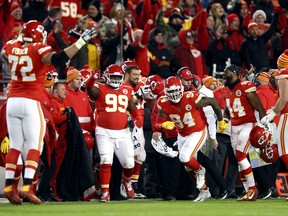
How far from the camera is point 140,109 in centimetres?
1555

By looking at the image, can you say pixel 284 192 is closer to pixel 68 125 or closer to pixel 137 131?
pixel 137 131

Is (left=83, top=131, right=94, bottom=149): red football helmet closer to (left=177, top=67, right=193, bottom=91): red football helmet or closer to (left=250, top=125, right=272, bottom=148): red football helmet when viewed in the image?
(left=177, top=67, right=193, bottom=91): red football helmet

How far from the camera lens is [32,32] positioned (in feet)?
40.5

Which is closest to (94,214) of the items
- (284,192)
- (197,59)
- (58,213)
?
(58,213)

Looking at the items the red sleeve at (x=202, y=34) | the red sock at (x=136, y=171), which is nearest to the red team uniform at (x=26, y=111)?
the red sock at (x=136, y=171)

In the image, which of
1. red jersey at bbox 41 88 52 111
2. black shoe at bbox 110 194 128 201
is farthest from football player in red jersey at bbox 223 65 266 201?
red jersey at bbox 41 88 52 111

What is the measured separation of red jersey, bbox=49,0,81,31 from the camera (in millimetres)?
19141

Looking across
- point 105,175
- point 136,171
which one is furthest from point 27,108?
point 136,171

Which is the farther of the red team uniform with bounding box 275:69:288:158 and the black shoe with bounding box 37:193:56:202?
the black shoe with bounding box 37:193:56:202

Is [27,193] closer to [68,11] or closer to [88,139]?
[88,139]

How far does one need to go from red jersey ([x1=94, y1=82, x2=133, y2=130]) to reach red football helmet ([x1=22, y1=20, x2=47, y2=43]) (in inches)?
87.6

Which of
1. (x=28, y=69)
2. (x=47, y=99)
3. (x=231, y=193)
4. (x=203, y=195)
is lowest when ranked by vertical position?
(x=231, y=193)

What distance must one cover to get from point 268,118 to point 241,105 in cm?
127

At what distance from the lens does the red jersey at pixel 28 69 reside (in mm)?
12195
